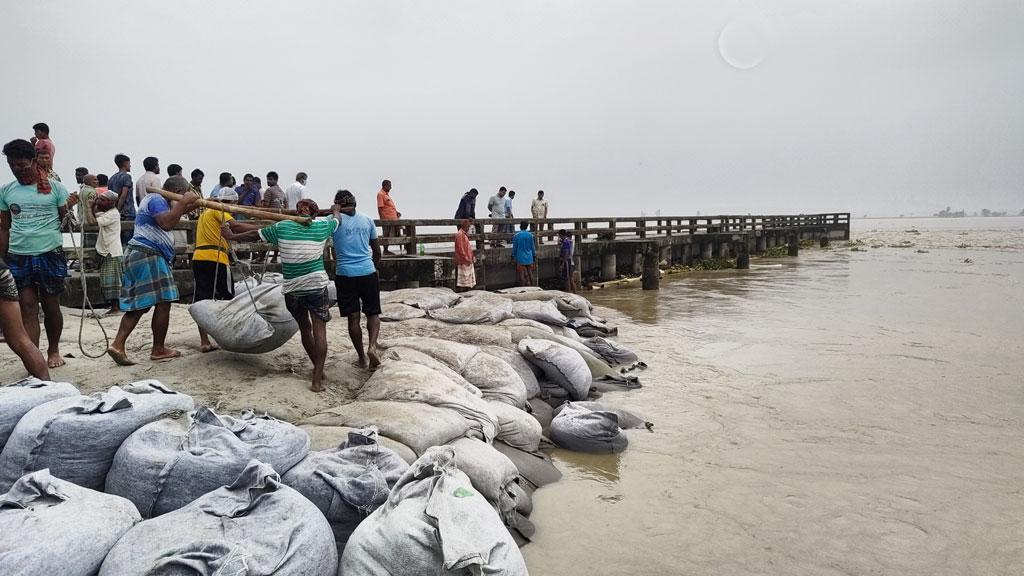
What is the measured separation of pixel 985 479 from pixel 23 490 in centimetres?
478

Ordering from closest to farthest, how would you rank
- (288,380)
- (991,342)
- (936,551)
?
1. (936,551)
2. (288,380)
3. (991,342)

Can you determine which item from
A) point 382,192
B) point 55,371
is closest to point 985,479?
point 55,371

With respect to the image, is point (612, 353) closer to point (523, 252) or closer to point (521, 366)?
point (521, 366)

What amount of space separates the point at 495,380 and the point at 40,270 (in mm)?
3051

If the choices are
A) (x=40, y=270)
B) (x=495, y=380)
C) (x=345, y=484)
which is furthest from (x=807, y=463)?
(x=40, y=270)

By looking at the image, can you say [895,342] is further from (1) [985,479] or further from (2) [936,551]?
(2) [936,551]

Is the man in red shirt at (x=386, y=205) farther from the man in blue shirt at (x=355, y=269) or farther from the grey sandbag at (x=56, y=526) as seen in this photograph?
the grey sandbag at (x=56, y=526)

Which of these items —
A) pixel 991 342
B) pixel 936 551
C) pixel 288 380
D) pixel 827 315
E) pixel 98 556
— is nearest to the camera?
pixel 98 556

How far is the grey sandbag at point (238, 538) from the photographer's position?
178cm

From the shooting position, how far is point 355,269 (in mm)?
4500

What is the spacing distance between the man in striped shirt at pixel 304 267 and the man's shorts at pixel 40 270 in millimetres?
1068

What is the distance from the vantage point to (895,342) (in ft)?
25.8

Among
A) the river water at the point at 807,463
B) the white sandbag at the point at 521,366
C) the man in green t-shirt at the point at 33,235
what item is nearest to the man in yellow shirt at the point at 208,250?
the man in green t-shirt at the point at 33,235

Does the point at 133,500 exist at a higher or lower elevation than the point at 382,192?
lower
